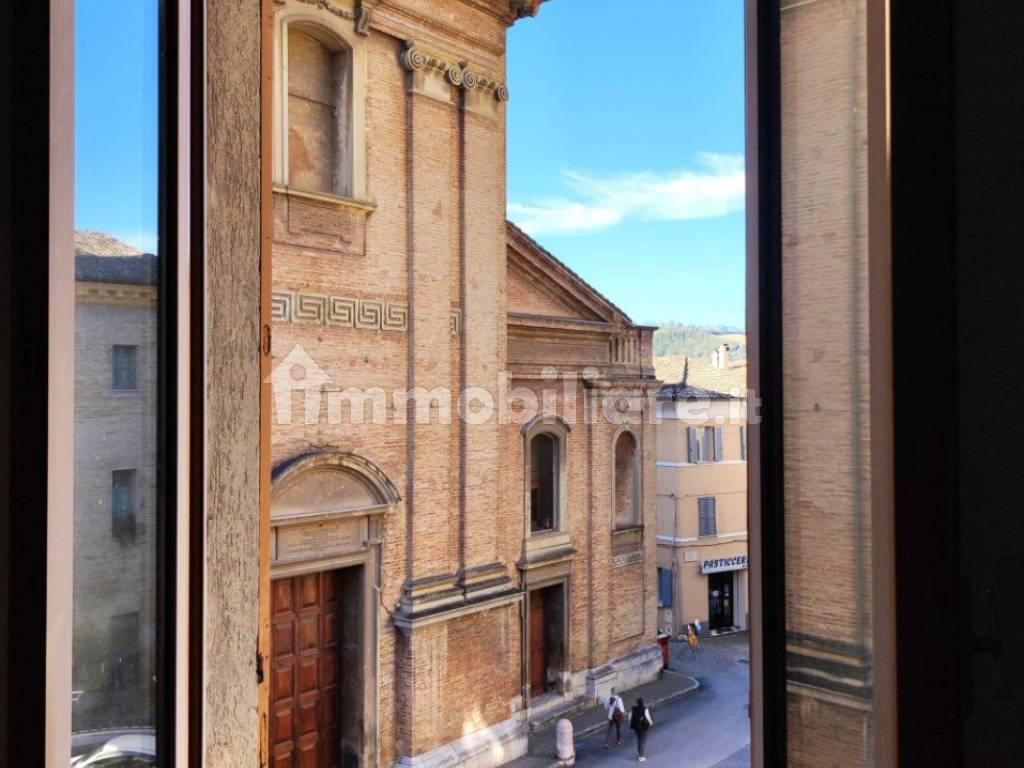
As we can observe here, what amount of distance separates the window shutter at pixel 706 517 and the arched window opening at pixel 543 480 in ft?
27.2

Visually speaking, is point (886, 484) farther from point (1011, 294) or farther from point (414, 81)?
point (414, 81)

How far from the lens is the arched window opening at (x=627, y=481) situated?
1268 centimetres

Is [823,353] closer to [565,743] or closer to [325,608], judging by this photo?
[325,608]

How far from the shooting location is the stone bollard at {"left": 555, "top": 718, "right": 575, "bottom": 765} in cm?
964


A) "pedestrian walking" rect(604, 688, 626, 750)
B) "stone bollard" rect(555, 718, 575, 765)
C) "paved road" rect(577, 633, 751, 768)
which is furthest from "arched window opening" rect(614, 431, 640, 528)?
"stone bollard" rect(555, 718, 575, 765)

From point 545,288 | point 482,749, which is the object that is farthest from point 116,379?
point 545,288

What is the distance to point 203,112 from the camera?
5.79 feet

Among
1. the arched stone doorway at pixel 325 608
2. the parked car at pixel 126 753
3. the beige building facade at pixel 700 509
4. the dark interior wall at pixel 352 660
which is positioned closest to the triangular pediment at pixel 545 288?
the arched stone doorway at pixel 325 608

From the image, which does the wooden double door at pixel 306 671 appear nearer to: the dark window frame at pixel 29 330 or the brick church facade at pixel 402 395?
the brick church facade at pixel 402 395

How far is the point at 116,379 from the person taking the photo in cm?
159

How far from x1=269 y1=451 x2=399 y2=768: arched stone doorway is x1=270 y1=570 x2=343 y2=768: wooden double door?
10 millimetres

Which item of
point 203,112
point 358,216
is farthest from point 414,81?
point 203,112

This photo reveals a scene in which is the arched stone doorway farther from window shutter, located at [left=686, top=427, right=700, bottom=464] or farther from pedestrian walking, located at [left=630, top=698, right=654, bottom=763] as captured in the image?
window shutter, located at [left=686, top=427, right=700, bottom=464]

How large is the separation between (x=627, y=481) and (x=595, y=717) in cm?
365
